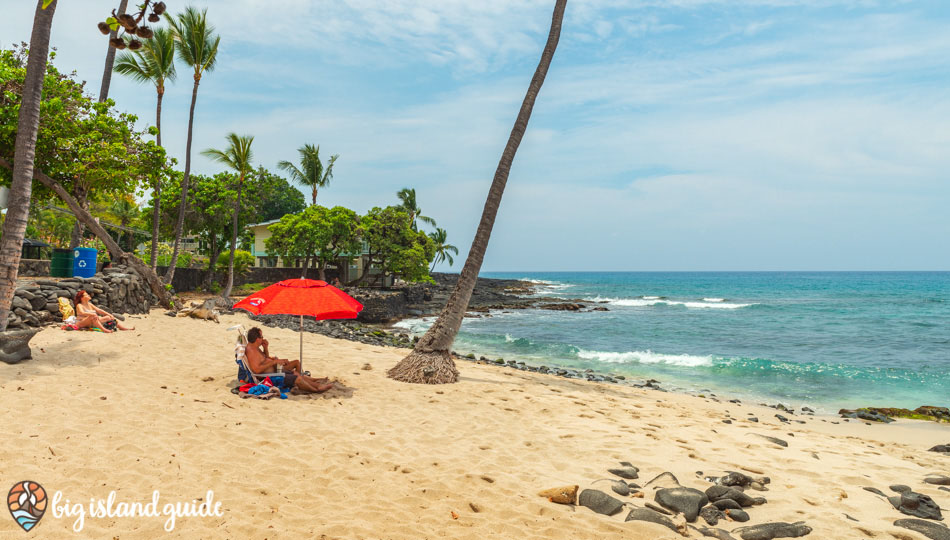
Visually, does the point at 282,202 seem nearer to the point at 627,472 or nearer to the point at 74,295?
the point at 74,295

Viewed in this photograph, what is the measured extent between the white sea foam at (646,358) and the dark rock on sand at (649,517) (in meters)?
14.9

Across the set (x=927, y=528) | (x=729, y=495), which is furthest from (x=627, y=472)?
(x=927, y=528)

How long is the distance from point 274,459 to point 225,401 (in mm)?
2569

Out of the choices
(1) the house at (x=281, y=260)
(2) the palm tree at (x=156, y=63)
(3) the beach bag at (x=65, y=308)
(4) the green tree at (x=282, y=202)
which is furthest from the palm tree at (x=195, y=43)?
(4) the green tree at (x=282, y=202)

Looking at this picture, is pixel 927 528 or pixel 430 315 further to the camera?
pixel 430 315

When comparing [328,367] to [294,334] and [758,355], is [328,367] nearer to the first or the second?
[294,334]

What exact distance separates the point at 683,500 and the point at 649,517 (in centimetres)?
59

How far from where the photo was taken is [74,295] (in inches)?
Answer: 527

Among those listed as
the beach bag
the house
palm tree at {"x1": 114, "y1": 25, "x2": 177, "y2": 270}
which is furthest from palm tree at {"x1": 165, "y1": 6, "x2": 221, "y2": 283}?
the house

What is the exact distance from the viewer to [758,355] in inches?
835

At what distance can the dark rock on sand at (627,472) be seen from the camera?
5.83 metres

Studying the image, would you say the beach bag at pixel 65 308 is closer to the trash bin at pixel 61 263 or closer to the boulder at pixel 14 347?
the boulder at pixel 14 347

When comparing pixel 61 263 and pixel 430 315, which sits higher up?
pixel 61 263

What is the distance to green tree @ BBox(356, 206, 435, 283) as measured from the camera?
39.1m
